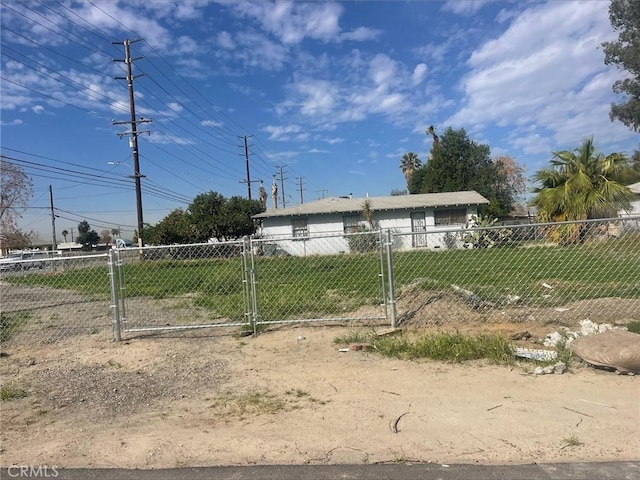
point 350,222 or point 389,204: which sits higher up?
point 389,204

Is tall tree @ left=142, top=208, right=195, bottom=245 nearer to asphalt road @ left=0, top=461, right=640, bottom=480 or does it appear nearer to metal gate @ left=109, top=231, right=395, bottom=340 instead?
metal gate @ left=109, top=231, right=395, bottom=340

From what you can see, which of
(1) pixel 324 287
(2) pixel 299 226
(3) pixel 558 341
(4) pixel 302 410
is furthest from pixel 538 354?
(2) pixel 299 226

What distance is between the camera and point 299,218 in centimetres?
2955

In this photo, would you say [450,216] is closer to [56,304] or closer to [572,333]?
[56,304]

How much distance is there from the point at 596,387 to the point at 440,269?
28.2ft

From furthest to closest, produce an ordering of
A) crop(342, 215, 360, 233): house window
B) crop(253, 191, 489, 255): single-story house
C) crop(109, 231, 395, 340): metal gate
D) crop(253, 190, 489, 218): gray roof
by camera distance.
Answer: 1. crop(342, 215, 360, 233): house window
2. crop(253, 190, 489, 218): gray roof
3. crop(253, 191, 489, 255): single-story house
4. crop(109, 231, 395, 340): metal gate

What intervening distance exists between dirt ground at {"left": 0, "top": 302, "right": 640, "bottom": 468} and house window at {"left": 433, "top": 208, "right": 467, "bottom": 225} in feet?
71.1

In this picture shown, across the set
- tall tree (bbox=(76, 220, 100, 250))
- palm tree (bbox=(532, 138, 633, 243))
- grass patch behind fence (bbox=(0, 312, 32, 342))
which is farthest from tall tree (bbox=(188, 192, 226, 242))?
tall tree (bbox=(76, 220, 100, 250))

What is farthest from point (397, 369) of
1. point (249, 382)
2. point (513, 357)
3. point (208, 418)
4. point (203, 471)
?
point (203, 471)

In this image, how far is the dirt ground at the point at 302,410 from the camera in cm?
359

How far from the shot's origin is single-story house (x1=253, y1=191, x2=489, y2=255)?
27.4 m

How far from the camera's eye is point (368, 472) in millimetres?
3277

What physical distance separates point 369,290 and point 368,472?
24.4 feet

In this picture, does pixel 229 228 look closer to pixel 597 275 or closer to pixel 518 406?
pixel 597 275
